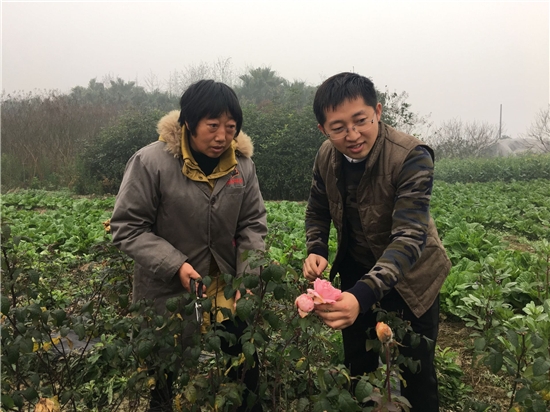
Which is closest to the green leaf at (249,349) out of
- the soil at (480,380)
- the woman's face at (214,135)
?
the woman's face at (214,135)

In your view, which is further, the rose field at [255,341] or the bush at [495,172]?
the bush at [495,172]

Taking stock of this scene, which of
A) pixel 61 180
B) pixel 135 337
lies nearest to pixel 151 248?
pixel 135 337

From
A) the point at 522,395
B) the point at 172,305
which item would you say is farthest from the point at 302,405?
the point at 522,395

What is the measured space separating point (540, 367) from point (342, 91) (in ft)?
3.73

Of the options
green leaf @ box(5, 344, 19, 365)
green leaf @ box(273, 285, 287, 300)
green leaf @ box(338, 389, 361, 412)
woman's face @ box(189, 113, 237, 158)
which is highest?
woman's face @ box(189, 113, 237, 158)

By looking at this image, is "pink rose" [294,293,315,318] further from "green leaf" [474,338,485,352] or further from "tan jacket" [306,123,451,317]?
"green leaf" [474,338,485,352]

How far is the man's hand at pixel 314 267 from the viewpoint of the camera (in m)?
1.88

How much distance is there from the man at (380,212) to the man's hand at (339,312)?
0.08 m

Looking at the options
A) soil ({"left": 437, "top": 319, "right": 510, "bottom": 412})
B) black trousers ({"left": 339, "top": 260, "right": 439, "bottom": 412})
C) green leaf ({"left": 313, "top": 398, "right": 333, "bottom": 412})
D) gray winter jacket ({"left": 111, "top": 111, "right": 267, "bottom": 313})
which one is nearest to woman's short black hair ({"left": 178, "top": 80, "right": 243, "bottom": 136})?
gray winter jacket ({"left": 111, "top": 111, "right": 267, "bottom": 313})

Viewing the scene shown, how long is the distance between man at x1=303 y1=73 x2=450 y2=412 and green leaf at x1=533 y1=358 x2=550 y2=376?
0.46 meters

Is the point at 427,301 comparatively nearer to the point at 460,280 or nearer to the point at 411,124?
the point at 460,280

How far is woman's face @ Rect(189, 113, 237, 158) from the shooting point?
188cm

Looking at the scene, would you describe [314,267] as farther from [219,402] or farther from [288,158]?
[288,158]

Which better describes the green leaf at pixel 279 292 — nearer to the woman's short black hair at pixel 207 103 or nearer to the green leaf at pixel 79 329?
the green leaf at pixel 79 329
